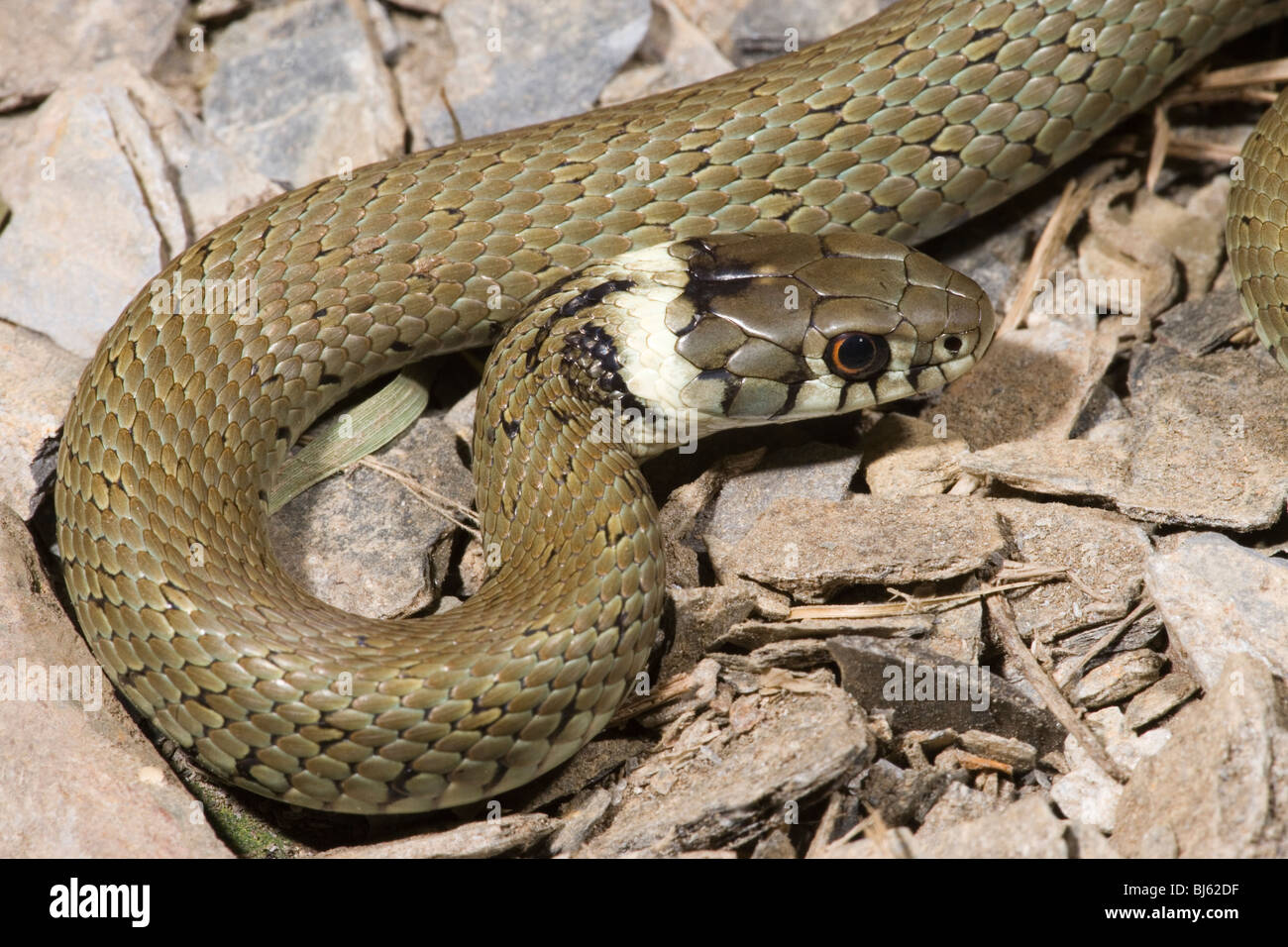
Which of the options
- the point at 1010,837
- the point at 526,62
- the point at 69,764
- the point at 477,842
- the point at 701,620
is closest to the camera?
the point at 1010,837

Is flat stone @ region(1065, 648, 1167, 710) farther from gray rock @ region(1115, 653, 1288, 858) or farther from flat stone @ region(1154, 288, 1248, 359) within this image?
flat stone @ region(1154, 288, 1248, 359)

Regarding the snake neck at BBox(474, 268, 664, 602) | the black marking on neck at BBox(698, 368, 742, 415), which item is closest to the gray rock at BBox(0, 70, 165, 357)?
the snake neck at BBox(474, 268, 664, 602)

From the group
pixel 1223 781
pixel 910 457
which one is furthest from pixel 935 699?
pixel 910 457

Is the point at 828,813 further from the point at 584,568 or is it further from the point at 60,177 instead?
the point at 60,177

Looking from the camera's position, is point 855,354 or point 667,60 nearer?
point 855,354

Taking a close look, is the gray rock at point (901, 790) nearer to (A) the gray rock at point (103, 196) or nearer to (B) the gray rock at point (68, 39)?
(A) the gray rock at point (103, 196)

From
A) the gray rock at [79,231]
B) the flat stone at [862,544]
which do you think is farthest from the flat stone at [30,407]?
the flat stone at [862,544]

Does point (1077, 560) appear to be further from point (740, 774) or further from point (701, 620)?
point (740, 774)
